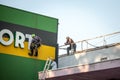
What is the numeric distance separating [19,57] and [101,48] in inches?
220

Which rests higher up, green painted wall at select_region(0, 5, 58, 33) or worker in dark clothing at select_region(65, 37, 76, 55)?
green painted wall at select_region(0, 5, 58, 33)

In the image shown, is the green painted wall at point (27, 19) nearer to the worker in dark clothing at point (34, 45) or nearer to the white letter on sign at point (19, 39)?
the white letter on sign at point (19, 39)

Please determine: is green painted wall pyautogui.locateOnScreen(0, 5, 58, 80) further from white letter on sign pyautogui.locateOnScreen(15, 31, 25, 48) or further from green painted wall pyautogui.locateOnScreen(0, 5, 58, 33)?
white letter on sign pyautogui.locateOnScreen(15, 31, 25, 48)

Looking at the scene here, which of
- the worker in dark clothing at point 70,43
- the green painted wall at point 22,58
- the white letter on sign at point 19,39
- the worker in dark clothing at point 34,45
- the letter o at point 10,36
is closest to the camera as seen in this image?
the green painted wall at point 22,58

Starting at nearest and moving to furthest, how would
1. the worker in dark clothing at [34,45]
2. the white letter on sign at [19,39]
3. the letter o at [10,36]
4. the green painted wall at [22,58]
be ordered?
the green painted wall at [22,58] < the letter o at [10,36] < the white letter on sign at [19,39] < the worker in dark clothing at [34,45]

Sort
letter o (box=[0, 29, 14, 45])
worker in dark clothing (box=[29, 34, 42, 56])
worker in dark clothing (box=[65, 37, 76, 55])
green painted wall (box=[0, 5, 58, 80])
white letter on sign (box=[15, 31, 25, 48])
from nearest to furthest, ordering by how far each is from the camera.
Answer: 1. green painted wall (box=[0, 5, 58, 80])
2. letter o (box=[0, 29, 14, 45])
3. white letter on sign (box=[15, 31, 25, 48])
4. worker in dark clothing (box=[29, 34, 42, 56])
5. worker in dark clothing (box=[65, 37, 76, 55])

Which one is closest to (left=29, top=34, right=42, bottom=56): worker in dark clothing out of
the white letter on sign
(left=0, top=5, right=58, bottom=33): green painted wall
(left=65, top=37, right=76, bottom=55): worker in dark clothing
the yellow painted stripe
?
the yellow painted stripe

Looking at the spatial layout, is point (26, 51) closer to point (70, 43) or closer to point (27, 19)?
point (27, 19)

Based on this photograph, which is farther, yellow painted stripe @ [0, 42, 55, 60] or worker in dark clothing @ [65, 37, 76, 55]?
worker in dark clothing @ [65, 37, 76, 55]

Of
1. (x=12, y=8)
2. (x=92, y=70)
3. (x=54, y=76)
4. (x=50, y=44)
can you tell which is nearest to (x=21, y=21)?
(x=12, y=8)

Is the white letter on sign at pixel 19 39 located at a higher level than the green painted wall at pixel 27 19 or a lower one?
lower

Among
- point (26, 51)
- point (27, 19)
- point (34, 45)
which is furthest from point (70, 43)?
point (26, 51)

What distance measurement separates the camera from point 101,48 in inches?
1002

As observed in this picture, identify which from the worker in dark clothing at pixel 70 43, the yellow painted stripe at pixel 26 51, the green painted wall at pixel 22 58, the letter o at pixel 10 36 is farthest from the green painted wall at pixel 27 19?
the worker in dark clothing at pixel 70 43
